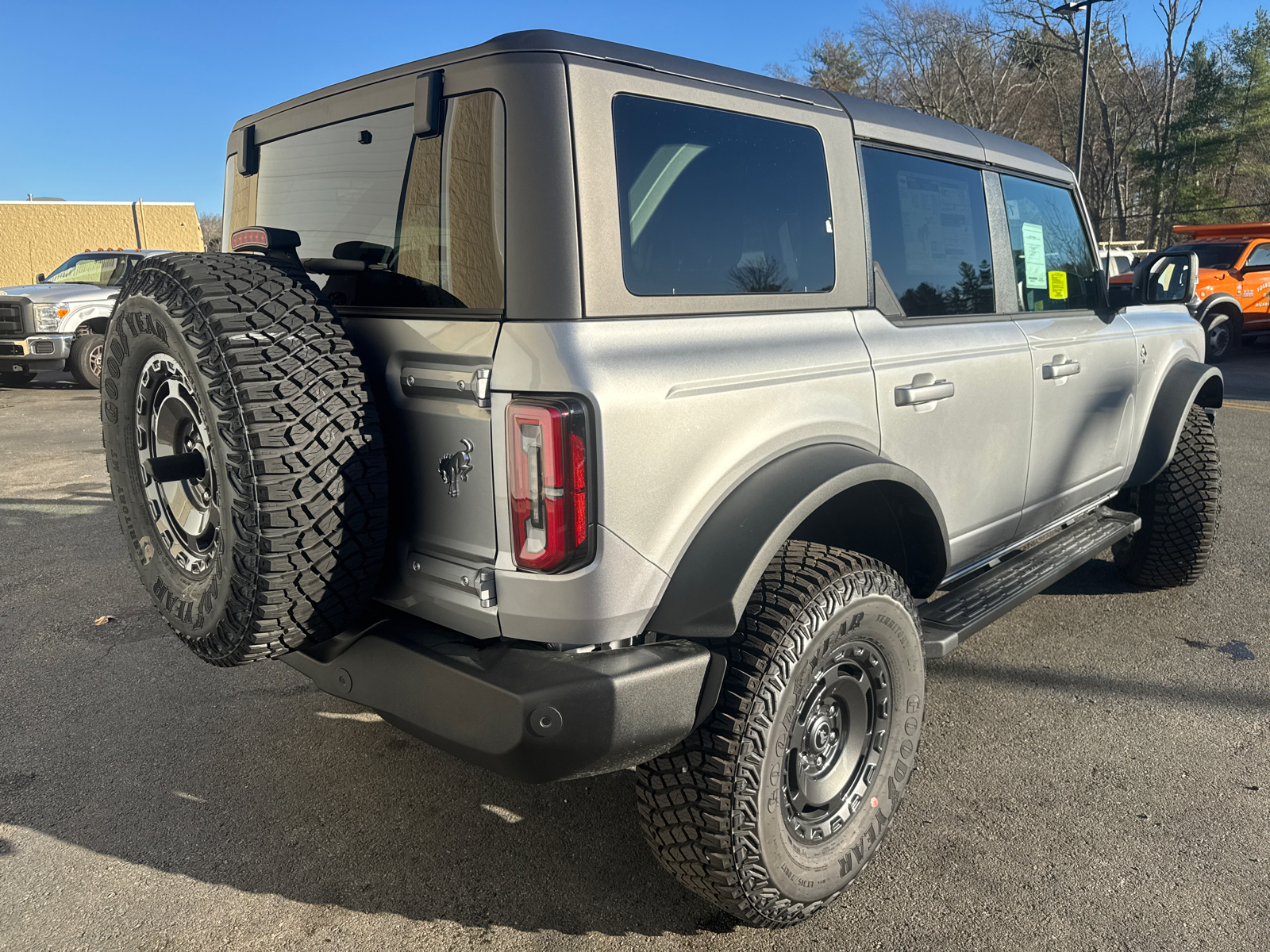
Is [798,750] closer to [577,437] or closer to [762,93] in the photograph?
[577,437]

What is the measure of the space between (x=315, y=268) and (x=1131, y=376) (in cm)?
345

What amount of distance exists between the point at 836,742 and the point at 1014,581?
1.26 m

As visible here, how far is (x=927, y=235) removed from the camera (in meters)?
3.02

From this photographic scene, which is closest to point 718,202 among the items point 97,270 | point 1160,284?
point 1160,284

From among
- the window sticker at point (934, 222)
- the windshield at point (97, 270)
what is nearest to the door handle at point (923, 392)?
the window sticker at point (934, 222)

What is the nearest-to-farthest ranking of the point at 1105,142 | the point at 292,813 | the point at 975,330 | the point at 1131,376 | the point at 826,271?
the point at 826,271 < the point at 292,813 < the point at 975,330 < the point at 1131,376 < the point at 1105,142

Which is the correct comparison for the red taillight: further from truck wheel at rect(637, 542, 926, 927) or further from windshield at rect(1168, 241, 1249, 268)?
windshield at rect(1168, 241, 1249, 268)

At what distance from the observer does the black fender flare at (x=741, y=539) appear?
2035 millimetres

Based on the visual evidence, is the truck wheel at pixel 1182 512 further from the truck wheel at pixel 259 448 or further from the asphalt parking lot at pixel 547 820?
the truck wheel at pixel 259 448

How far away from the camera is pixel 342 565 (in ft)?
6.69

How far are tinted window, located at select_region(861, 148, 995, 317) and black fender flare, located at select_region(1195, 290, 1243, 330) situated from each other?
12877 millimetres

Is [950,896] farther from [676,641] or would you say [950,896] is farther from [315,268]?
[315,268]

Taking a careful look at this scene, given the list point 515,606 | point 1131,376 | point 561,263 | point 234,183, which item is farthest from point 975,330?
point 234,183

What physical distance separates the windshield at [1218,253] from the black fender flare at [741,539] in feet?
49.5
